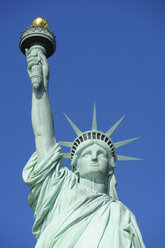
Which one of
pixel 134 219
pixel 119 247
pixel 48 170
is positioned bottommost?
pixel 119 247

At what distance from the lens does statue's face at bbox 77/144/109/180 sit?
475 inches

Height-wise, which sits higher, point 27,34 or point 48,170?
point 27,34

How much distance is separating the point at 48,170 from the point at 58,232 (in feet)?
4.31

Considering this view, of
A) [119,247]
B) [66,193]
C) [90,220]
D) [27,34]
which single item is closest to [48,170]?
[66,193]

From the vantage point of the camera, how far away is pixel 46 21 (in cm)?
1265

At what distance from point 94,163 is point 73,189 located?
100 cm

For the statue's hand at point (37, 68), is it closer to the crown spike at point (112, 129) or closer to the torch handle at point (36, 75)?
the torch handle at point (36, 75)

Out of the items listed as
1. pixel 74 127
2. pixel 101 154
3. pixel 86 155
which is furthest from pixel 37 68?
pixel 101 154

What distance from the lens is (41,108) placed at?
1160 centimetres

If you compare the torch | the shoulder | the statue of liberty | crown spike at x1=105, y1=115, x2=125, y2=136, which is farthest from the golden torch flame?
the shoulder

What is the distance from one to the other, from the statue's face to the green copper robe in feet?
1.61

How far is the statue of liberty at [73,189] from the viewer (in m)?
10.5

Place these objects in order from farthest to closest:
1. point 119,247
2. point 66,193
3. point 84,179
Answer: point 84,179, point 66,193, point 119,247

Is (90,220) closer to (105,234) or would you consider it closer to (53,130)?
(105,234)
